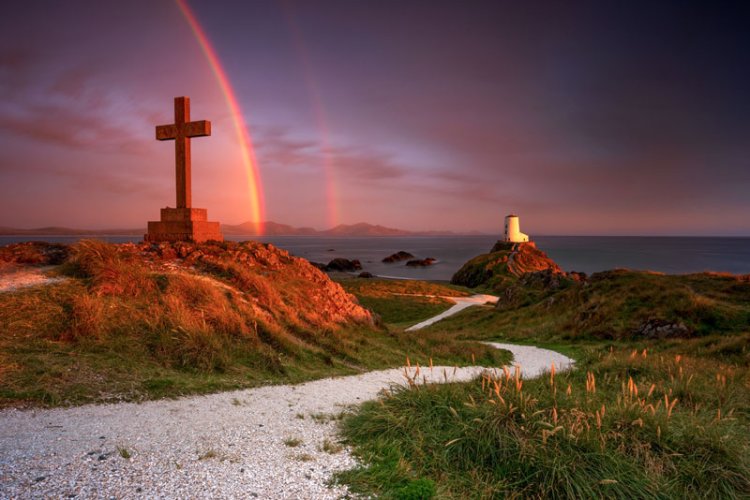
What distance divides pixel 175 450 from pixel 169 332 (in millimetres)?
5510

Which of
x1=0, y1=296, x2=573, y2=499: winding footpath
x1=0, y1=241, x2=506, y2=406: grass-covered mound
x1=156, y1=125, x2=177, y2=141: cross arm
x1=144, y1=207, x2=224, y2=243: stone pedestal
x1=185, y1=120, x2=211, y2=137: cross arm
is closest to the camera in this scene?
x1=0, y1=296, x2=573, y2=499: winding footpath

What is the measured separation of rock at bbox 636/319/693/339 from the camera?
18781mm

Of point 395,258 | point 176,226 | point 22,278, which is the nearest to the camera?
point 22,278

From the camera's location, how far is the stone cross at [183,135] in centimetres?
1756

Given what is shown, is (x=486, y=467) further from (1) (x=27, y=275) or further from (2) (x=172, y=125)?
(2) (x=172, y=125)

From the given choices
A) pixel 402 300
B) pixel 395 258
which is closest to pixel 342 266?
pixel 395 258

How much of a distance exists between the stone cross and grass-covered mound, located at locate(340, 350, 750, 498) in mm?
14280

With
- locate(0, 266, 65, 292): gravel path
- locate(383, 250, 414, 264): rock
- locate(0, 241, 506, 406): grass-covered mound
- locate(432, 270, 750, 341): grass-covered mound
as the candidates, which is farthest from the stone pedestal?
locate(383, 250, 414, 264): rock

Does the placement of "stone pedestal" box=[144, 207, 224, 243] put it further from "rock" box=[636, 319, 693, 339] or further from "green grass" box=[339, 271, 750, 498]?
"rock" box=[636, 319, 693, 339]

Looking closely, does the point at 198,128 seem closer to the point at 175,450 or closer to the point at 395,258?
the point at 175,450

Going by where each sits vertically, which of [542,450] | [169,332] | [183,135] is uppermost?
[183,135]

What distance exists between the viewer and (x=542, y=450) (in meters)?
5.38

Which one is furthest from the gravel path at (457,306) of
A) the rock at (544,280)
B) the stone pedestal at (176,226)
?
the stone pedestal at (176,226)

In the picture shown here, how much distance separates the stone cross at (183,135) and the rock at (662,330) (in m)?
22.4
